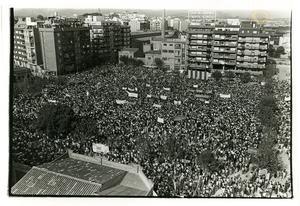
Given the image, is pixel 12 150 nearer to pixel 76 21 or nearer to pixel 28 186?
pixel 28 186

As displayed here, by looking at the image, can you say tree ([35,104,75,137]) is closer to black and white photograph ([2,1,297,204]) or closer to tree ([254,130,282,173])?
black and white photograph ([2,1,297,204])

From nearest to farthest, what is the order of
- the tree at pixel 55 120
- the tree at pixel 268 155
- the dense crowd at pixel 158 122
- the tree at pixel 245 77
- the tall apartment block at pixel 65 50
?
the tree at pixel 268 155 < the dense crowd at pixel 158 122 < the tree at pixel 55 120 < the tall apartment block at pixel 65 50 < the tree at pixel 245 77

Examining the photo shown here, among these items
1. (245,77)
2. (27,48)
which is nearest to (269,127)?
(245,77)

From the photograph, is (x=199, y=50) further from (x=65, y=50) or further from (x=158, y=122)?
(x=65, y=50)

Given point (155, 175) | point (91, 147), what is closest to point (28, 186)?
point (91, 147)

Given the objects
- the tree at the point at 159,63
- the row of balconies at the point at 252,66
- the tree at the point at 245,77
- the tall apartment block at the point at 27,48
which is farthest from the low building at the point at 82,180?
the row of balconies at the point at 252,66

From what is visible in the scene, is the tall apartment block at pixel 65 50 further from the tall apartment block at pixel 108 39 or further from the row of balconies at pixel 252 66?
the row of balconies at pixel 252 66
